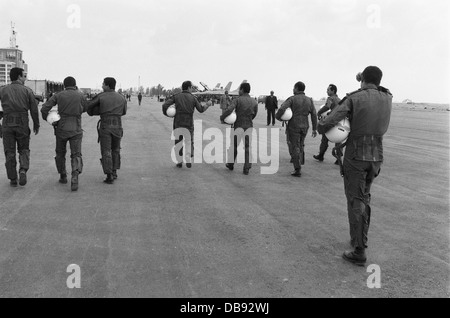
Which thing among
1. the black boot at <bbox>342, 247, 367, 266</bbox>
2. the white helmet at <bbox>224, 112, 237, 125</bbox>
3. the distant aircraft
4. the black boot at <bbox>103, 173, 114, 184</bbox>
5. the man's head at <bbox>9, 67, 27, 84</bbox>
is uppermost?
the distant aircraft

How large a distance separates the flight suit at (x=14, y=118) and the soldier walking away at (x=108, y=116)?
112cm

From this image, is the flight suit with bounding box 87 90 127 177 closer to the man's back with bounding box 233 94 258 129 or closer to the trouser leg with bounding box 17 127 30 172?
the trouser leg with bounding box 17 127 30 172

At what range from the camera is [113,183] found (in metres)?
8.05

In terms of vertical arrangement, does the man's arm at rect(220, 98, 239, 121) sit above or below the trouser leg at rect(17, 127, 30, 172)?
above

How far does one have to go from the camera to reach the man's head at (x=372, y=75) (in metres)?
4.58

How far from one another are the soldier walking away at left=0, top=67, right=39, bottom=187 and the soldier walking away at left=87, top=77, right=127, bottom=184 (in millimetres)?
1130

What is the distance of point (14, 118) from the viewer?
7.48 metres

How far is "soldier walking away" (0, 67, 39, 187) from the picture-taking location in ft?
Answer: 24.4

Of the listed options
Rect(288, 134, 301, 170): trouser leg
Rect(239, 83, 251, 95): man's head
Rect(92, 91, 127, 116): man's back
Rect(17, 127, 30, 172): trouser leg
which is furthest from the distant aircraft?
Rect(17, 127, 30, 172): trouser leg

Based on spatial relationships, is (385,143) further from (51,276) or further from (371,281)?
(51,276)

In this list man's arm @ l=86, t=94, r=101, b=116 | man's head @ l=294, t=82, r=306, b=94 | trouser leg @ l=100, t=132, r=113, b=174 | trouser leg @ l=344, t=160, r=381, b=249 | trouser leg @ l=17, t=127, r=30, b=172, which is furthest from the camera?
man's head @ l=294, t=82, r=306, b=94

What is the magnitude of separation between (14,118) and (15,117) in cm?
3

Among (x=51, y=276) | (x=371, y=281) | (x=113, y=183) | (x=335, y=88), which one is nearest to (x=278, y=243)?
(x=371, y=281)

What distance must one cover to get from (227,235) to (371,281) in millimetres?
1874
